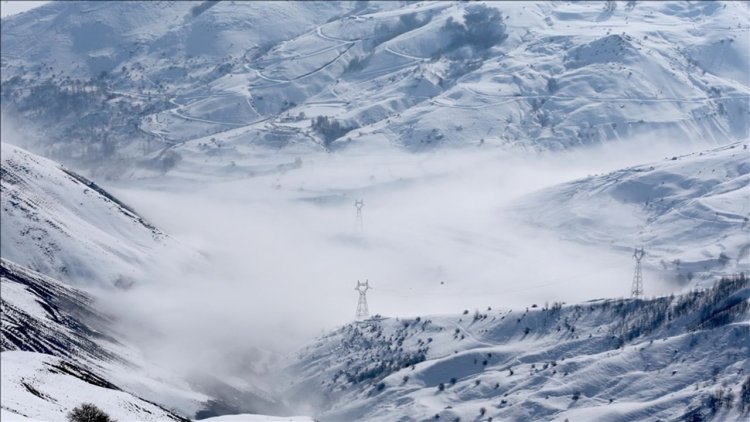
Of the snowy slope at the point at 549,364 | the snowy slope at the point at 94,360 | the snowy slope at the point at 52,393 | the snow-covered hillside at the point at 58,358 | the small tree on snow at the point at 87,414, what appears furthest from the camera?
the snowy slope at the point at 549,364

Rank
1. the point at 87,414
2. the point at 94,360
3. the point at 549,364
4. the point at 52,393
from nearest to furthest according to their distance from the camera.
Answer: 1. the point at 87,414
2. the point at 52,393
3. the point at 94,360
4. the point at 549,364

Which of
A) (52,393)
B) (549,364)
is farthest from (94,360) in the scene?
(549,364)

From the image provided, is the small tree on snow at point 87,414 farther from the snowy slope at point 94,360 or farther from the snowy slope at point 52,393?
the snowy slope at point 94,360

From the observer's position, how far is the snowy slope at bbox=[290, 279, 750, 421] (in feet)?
514

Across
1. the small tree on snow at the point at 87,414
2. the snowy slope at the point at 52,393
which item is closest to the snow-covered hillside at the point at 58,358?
the snowy slope at the point at 52,393

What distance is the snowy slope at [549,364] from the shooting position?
157 m

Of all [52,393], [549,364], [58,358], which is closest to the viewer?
[52,393]

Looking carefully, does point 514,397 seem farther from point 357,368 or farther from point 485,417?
point 357,368

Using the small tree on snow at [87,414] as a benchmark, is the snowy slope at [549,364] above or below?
below

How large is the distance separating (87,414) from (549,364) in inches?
3413

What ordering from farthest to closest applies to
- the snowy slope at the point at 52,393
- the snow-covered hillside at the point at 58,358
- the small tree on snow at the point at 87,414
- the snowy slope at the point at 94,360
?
the snowy slope at the point at 94,360 → the snow-covered hillside at the point at 58,358 → the small tree on snow at the point at 87,414 → the snowy slope at the point at 52,393

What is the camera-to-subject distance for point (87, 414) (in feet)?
327

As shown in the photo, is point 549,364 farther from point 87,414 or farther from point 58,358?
point 87,414

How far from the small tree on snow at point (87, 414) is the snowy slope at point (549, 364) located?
68007 mm
